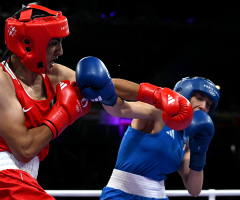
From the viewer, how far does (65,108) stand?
64.9 inches

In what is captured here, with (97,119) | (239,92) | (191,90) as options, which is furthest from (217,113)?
(191,90)

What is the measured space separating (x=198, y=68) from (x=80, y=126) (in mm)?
2910

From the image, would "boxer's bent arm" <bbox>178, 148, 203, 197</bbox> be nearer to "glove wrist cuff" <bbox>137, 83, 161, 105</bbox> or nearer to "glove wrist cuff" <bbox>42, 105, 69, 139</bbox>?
"glove wrist cuff" <bbox>137, 83, 161, 105</bbox>

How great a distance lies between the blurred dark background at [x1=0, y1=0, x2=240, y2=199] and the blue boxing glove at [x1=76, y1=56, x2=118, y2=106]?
411 centimetres

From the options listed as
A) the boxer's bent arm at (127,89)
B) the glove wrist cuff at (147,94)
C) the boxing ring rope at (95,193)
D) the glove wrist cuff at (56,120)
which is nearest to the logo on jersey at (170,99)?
the glove wrist cuff at (147,94)

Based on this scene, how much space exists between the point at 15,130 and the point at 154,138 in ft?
3.40

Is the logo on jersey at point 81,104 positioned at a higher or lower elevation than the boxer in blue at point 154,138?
higher

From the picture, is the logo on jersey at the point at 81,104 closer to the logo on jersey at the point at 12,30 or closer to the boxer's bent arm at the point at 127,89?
the boxer's bent arm at the point at 127,89

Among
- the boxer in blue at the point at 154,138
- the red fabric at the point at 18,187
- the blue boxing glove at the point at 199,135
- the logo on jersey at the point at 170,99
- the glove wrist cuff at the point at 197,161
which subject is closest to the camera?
the red fabric at the point at 18,187

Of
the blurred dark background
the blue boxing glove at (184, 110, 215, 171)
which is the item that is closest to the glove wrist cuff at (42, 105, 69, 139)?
the blue boxing glove at (184, 110, 215, 171)

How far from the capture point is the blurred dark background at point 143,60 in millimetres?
6016

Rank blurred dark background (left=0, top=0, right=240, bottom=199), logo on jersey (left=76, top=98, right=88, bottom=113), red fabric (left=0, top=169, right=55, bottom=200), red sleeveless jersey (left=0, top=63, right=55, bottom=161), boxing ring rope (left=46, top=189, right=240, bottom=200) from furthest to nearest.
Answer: blurred dark background (left=0, top=0, right=240, bottom=199), boxing ring rope (left=46, top=189, right=240, bottom=200), logo on jersey (left=76, top=98, right=88, bottom=113), red sleeveless jersey (left=0, top=63, right=55, bottom=161), red fabric (left=0, top=169, right=55, bottom=200)

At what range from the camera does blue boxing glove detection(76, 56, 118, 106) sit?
64.1 inches

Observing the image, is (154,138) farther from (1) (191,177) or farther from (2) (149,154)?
(1) (191,177)
